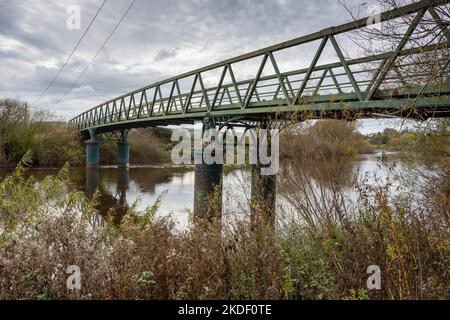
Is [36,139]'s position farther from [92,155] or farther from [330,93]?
[330,93]

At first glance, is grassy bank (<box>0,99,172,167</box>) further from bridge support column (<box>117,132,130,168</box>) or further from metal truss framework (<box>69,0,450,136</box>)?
metal truss framework (<box>69,0,450,136</box>)

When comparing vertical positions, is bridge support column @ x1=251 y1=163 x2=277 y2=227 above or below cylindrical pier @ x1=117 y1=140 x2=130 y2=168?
below

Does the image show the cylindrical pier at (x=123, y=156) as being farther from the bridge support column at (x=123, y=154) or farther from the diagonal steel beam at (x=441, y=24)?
the diagonal steel beam at (x=441, y=24)

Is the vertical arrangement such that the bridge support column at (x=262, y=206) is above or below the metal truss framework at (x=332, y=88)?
below

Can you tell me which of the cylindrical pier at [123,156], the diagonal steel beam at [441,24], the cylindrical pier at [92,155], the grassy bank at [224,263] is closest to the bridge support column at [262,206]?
the grassy bank at [224,263]

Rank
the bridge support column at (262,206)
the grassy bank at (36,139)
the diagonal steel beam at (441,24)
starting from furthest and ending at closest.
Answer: the grassy bank at (36,139) < the bridge support column at (262,206) < the diagonal steel beam at (441,24)

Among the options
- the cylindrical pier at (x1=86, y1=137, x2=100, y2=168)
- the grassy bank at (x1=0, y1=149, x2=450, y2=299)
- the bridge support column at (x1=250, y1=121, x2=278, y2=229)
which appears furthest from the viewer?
the cylindrical pier at (x1=86, y1=137, x2=100, y2=168)

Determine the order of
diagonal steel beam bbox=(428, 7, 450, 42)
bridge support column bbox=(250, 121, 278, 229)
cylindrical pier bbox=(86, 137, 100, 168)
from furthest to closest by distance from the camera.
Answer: cylindrical pier bbox=(86, 137, 100, 168) < bridge support column bbox=(250, 121, 278, 229) < diagonal steel beam bbox=(428, 7, 450, 42)

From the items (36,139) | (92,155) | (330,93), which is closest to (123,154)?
(92,155)

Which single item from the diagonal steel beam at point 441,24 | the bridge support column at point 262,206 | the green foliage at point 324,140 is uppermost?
the diagonal steel beam at point 441,24

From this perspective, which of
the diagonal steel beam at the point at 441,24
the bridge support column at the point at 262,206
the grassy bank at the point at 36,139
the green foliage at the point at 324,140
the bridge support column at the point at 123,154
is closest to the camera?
the diagonal steel beam at the point at 441,24

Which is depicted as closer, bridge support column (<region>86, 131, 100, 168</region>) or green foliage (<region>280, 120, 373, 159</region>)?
green foliage (<region>280, 120, 373, 159</region>)

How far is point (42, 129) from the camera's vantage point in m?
37.9

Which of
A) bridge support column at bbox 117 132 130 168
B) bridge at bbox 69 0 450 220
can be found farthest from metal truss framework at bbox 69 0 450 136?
bridge support column at bbox 117 132 130 168
